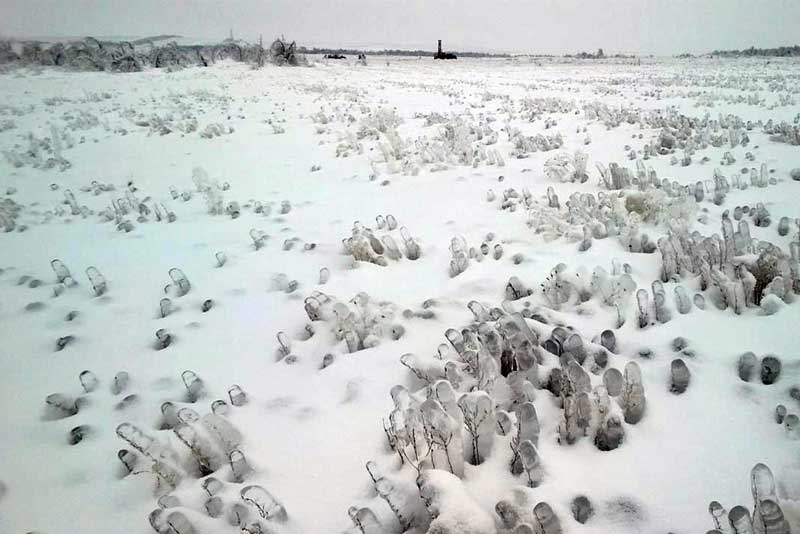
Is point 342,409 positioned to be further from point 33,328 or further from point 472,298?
point 33,328

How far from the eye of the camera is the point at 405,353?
2.74 meters

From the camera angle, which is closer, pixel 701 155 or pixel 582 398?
pixel 582 398

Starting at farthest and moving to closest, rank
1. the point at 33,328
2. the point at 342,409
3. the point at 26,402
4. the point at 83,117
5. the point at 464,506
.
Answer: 1. the point at 83,117
2. the point at 33,328
3. the point at 26,402
4. the point at 342,409
5. the point at 464,506

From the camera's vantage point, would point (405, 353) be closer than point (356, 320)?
Yes

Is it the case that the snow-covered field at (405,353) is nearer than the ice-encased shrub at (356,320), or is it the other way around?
the snow-covered field at (405,353)

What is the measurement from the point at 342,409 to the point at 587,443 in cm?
115

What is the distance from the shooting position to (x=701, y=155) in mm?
7094

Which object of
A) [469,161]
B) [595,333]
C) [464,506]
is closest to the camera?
[464,506]

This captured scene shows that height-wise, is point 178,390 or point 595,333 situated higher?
point 595,333

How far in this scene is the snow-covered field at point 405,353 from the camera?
1.78 m

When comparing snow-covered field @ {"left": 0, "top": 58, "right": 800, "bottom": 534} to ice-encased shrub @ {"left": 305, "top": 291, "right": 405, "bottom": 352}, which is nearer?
snow-covered field @ {"left": 0, "top": 58, "right": 800, "bottom": 534}

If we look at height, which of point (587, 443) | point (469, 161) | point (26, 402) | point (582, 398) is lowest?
point (26, 402)

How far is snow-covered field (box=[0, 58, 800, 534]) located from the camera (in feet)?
5.85

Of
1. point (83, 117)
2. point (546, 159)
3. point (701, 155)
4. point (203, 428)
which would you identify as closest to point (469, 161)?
point (546, 159)
